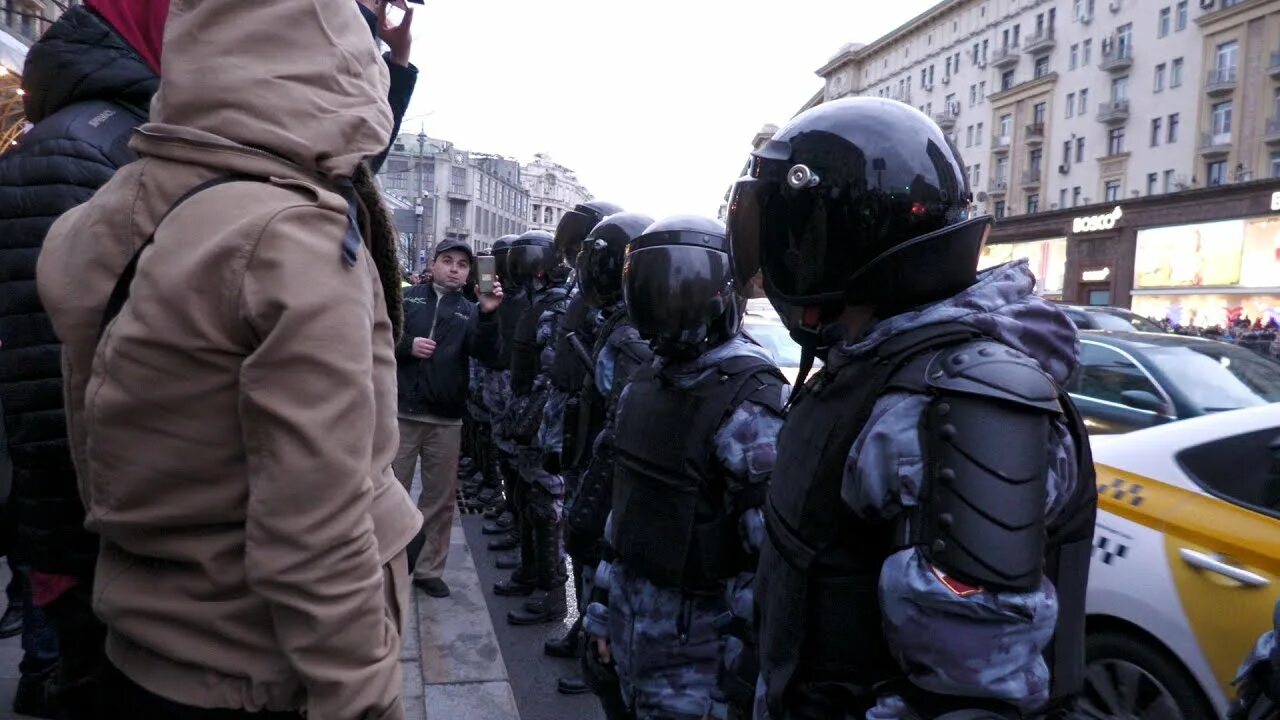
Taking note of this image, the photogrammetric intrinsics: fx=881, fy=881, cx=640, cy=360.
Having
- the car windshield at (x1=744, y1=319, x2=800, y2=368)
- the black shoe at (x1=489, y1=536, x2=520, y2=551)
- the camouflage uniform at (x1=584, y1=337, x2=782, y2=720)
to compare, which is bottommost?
the black shoe at (x1=489, y1=536, x2=520, y2=551)

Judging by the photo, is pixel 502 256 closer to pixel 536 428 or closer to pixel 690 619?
pixel 536 428

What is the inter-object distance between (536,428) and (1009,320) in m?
4.40

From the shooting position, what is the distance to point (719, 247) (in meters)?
2.93

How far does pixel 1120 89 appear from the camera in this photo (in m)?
41.8

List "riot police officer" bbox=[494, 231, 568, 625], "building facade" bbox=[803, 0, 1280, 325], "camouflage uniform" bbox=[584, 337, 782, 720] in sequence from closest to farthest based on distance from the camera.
→ 1. "camouflage uniform" bbox=[584, 337, 782, 720]
2. "riot police officer" bbox=[494, 231, 568, 625]
3. "building facade" bbox=[803, 0, 1280, 325]

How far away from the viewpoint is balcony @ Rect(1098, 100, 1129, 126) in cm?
4088

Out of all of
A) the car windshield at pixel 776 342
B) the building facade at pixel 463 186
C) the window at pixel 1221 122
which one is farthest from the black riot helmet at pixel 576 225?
the building facade at pixel 463 186

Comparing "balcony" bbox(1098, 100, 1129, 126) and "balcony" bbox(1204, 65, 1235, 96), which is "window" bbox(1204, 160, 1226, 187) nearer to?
"balcony" bbox(1204, 65, 1235, 96)

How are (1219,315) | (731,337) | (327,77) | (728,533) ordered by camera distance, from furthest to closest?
(1219,315)
(731,337)
(728,533)
(327,77)

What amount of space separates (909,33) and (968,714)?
68.1m

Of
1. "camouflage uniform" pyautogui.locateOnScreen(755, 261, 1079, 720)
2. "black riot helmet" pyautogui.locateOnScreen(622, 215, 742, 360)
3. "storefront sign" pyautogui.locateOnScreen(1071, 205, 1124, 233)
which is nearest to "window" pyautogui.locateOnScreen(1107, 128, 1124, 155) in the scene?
"storefront sign" pyautogui.locateOnScreen(1071, 205, 1124, 233)

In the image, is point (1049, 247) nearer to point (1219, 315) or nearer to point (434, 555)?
point (1219, 315)

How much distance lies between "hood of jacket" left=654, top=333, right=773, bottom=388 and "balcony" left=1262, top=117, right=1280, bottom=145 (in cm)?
3793

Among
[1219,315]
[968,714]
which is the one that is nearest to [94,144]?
[968,714]
